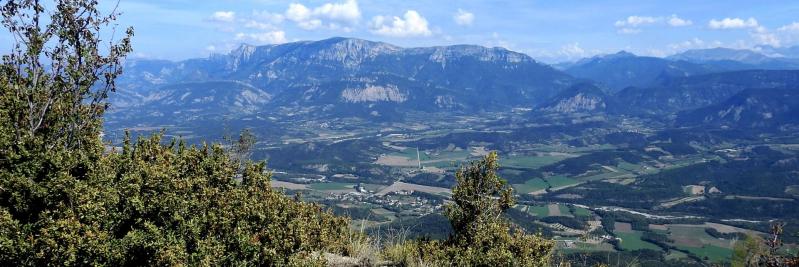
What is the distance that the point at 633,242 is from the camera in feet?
379

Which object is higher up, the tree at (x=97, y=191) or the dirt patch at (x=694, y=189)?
the tree at (x=97, y=191)

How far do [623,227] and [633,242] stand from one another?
17968mm

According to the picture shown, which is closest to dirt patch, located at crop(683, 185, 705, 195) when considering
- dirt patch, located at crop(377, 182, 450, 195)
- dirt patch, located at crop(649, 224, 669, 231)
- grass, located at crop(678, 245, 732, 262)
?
dirt patch, located at crop(649, 224, 669, 231)

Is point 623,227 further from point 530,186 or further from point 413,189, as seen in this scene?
point 413,189

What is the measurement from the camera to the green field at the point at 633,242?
110 meters

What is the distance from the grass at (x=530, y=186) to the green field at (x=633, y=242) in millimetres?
55334

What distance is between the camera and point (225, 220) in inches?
375

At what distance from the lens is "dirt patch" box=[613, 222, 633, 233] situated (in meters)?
129

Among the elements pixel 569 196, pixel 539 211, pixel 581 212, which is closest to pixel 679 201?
pixel 569 196

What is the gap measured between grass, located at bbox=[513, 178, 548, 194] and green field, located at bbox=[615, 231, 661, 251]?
5533cm

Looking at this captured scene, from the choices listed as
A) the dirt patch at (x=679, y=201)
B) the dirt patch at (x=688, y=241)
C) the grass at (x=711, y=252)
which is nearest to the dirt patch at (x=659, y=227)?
the dirt patch at (x=688, y=241)

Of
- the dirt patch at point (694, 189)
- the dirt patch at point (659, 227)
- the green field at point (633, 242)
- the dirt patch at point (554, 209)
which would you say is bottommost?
the dirt patch at point (554, 209)

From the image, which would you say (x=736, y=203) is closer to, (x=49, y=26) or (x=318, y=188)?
(x=318, y=188)

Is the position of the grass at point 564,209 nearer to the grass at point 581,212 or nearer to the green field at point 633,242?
the grass at point 581,212
